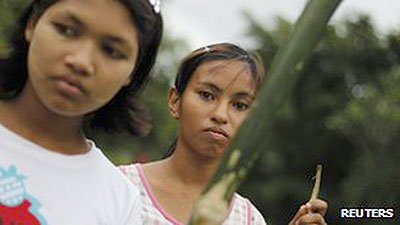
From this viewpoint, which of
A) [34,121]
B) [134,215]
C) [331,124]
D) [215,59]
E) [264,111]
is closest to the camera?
[264,111]

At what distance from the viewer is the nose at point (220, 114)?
161cm

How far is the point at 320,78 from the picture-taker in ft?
36.8

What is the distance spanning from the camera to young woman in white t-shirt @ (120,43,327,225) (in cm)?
163

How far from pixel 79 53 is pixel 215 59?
751mm

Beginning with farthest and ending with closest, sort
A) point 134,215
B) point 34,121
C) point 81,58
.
Result: point 134,215 < point 34,121 < point 81,58

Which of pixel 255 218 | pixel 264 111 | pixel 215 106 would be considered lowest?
pixel 264 111

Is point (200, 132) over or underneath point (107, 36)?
over

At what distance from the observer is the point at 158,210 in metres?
1.63

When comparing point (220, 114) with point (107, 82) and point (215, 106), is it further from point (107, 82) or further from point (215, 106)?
point (107, 82)

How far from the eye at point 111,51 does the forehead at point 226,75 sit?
0.63 metres

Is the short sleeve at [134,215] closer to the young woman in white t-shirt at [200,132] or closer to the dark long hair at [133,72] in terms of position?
the dark long hair at [133,72]

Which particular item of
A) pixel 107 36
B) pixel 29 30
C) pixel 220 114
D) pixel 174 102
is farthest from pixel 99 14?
pixel 174 102

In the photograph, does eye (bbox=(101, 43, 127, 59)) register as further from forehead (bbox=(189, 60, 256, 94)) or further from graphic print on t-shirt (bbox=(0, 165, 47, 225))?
forehead (bbox=(189, 60, 256, 94))

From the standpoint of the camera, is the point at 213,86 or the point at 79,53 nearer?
the point at 79,53
